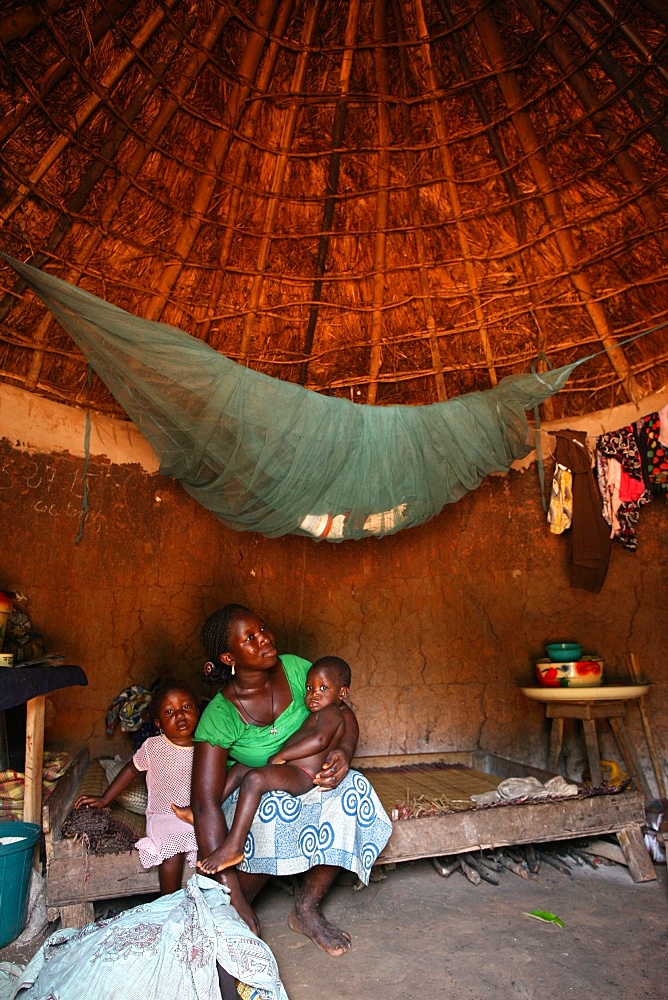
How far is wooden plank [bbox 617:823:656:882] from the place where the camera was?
3000 mm

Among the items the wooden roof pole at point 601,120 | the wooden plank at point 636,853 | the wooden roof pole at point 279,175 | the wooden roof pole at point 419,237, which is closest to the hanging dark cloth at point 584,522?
the wooden roof pole at point 419,237

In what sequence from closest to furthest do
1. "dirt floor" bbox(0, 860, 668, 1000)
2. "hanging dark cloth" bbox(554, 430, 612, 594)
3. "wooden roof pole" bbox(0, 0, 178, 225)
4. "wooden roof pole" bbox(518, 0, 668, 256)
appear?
"dirt floor" bbox(0, 860, 668, 1000), "wooden roof pole" bbox(0, 0, 178, 225), "wooden roof pole" bbox(518, 0, 668, 256), "hanging dark cloth" bbox(554, 430, 612, 594)

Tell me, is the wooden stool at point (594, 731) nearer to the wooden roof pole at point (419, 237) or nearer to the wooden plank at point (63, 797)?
the wooden roof pole at point (419, 237)

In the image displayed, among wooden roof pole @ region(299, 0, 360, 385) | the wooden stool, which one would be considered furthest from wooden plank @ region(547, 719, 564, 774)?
wooden roof pole @ region(299, 0, 360, 385)

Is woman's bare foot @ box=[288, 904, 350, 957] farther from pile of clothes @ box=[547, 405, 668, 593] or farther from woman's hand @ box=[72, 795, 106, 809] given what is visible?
pile of clothes @ box=[547, 405, 668, 593]

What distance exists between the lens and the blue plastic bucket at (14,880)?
231 centimetres

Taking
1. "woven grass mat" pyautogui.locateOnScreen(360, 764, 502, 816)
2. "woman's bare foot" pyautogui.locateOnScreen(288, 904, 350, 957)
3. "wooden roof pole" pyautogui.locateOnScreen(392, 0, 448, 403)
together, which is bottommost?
"woman's bare foot" pyautogui.locateOnScreen(288, 904, 350, 957)

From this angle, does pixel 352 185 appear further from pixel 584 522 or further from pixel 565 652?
pixel 565 652

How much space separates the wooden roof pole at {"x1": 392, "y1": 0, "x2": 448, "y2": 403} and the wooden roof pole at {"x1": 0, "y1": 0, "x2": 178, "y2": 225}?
1054 mm

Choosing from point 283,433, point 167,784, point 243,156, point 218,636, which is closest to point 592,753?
point 218,636

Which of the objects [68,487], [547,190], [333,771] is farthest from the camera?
[68,487]

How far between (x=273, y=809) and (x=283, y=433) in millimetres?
1467

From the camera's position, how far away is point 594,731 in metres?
3.48

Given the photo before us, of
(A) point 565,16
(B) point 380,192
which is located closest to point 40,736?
(B) point 380,192
